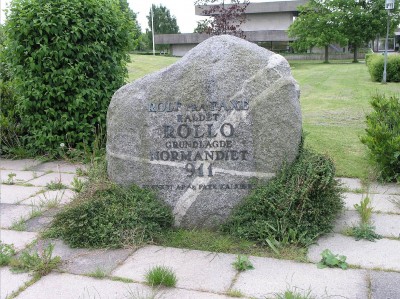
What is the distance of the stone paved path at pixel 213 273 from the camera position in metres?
3.42

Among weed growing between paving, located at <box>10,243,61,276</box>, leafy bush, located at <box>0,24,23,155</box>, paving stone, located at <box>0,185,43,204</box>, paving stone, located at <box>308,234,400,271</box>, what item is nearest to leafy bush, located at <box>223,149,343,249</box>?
paving stone, located at <box>308,234,400,271</box>

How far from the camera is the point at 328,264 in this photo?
378 centimetres

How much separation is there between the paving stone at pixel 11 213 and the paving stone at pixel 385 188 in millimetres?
4144

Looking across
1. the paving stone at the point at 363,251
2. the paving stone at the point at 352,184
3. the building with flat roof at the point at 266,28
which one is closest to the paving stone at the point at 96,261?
the paving stone at the point at 363,251

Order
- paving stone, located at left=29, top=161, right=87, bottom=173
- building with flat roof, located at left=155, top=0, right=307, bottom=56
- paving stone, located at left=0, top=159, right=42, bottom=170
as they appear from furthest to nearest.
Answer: building with flat roof, located at left=155, top=0, right=307, bottom=56 < paving stone, located at left=0, top=159, right=42, bottom=170 < paving stone, located at left=29, top=161, right=87, bottom=173

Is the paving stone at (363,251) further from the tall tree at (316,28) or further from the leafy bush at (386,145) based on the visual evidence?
the tall tree at (316,28)

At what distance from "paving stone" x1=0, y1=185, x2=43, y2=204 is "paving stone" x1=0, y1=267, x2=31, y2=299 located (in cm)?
206

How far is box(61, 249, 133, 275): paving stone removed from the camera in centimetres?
385

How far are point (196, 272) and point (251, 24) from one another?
154 feet

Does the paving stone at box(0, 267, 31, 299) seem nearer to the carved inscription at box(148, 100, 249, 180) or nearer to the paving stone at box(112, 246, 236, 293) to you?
the paving stone at box(112, 246, 236, 293)

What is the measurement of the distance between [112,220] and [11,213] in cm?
166

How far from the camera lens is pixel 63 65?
7293 mm

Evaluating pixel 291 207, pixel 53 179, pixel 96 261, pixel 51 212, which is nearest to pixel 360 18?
pixel 53 179

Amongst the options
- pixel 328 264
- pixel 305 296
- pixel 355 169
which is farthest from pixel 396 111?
pixel 305 296
